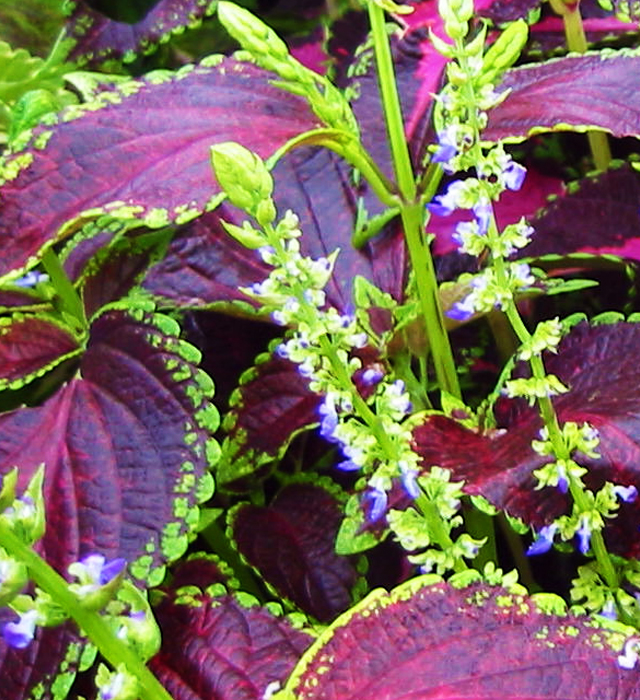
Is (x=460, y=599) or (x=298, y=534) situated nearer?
(x=460, y=599)

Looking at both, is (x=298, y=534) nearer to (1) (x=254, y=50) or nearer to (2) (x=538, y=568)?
(2) (x=538, y=568)

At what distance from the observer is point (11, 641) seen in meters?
0.48

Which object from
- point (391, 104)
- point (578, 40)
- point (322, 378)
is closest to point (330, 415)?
point (322, 378)

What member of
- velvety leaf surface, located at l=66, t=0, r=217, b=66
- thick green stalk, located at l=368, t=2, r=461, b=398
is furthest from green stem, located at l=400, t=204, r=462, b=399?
velvety leaf surface, located at l=66, t=0, r=217, b=66

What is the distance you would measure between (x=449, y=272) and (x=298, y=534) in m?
0.21

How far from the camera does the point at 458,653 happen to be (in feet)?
1.73

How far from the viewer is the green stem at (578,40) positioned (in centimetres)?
83

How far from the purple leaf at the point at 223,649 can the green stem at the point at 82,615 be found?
4.3 inches

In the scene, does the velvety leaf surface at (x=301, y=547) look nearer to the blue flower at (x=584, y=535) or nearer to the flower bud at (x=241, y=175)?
the blue flower at (x=584, y=535)

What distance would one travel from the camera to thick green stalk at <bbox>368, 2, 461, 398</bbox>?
679 millimetres

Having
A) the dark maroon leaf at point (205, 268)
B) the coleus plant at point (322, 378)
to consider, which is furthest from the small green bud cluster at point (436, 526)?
the dark maroon leaf at point (205, 268)

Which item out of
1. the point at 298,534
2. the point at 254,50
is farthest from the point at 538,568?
the point at 254,50

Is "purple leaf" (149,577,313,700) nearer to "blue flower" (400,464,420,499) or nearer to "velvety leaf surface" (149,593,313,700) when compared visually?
"velvety leaf surface" (149,593,313,700)

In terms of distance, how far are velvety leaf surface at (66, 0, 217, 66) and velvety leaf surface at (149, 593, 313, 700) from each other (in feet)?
1.73
